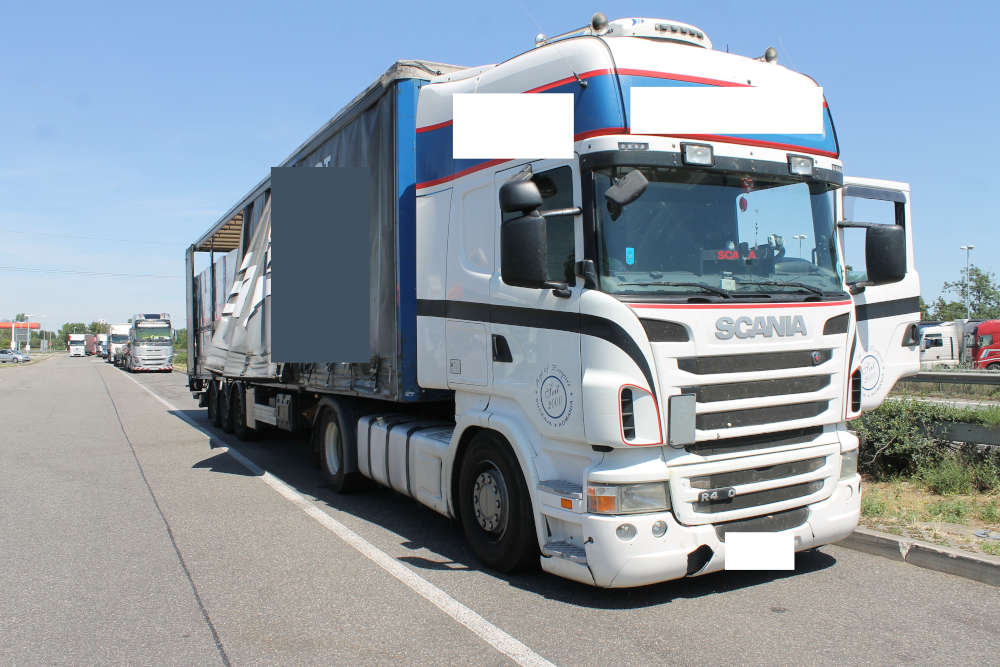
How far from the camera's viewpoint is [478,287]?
5.43 meters

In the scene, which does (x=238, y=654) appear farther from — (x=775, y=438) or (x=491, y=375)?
(x=775, y=438)

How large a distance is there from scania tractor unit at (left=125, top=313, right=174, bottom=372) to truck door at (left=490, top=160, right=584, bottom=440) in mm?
47976

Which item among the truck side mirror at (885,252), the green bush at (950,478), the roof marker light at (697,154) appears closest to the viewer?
the roof marker light at (697,154)

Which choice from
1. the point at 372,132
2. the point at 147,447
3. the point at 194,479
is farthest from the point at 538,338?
the point at 147,447

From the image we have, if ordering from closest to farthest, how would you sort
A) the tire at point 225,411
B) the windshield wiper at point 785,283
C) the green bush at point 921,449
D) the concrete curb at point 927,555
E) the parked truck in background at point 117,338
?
the windshield wiper at point 785,283 → the concrete curb at point 927,555 → the green bush at point 921,449 → the tire at point 225,411 → the parked truck in background at point 117,338

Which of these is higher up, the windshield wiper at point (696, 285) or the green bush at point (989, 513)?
the windshield wiper at point (696, 285)

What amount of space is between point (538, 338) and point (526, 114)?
58.5 inches

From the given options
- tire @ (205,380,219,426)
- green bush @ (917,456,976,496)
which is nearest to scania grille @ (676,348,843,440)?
green bush @ (917,456,976,496)

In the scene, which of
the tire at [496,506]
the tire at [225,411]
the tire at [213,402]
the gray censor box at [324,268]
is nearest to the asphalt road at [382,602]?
the tire at [496,506]

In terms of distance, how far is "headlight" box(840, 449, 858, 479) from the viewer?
5.09 m

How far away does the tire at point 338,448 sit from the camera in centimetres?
782

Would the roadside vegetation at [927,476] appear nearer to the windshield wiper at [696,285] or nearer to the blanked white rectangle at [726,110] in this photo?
the windshield wiper at [696,285]

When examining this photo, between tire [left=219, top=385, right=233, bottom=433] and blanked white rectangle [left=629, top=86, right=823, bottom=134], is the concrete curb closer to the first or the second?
blanked white rectangle [left=629, top=86, right=823, bottom=134]

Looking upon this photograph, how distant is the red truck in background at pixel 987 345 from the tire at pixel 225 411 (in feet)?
93.7
